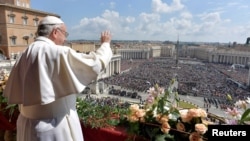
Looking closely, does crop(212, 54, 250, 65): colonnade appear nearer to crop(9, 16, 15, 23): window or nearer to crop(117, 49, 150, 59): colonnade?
crop(117, 49, 150, 59): colonnade

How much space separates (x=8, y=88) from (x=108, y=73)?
1553 inches

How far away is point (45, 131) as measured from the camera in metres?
1.92

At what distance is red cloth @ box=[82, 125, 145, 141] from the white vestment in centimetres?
59

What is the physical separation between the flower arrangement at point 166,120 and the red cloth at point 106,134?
0.49ft

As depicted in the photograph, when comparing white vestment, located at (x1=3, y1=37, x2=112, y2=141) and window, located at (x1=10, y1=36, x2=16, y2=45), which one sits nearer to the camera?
white vestment, located at (x1=3, y1=37, x2=112, y2=141)

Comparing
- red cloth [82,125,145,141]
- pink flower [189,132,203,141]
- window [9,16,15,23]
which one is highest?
window [9,16,15,23]

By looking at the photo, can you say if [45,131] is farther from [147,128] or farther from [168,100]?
[168,100]

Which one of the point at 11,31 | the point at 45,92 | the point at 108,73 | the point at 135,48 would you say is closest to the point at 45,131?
the point at 45,92

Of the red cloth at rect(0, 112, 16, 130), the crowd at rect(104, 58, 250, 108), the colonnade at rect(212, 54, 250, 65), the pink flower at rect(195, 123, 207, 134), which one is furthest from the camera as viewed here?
the colonnade at rect(212, 54, 250, 65)

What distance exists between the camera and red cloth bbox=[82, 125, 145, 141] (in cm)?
242

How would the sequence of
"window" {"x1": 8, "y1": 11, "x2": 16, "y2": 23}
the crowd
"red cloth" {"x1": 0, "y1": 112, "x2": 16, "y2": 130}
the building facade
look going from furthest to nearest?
1. the crowd
2. "window" {"x1": 8, "y1": 11, "x2": 16, "y2": 23}
3. the building facade
4. "red cloth" {"x1": 0, "y1": 112, "x2": 16, "y2": 130}

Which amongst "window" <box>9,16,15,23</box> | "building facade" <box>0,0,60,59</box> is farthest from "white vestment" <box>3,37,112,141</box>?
"window" <box>9,16,15,23</box>

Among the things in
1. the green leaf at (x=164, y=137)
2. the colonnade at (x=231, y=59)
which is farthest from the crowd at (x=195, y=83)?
the colonnade at (x=231, y=59)

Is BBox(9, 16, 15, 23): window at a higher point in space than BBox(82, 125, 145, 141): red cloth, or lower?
higher
